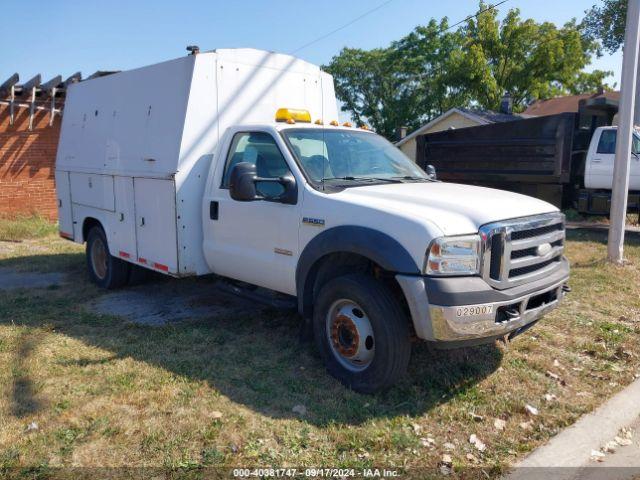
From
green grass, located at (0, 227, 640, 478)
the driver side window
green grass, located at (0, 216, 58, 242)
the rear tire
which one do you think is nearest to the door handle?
the driver side window

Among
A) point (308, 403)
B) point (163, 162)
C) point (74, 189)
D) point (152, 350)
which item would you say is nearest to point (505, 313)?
point (308, 403)

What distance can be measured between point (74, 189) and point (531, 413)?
626cm

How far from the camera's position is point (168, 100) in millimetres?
5695

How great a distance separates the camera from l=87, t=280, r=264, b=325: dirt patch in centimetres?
610

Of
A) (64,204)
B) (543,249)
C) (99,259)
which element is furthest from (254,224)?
(64,204)

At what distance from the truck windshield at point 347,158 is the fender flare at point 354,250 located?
60 centimetres

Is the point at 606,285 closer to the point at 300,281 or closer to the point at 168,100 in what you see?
the point at 300,281

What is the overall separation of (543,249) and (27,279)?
691 centimetres

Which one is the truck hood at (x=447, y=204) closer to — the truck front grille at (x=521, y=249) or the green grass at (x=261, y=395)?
the truck front grille at (x=521, y=249)

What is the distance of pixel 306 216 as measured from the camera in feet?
14.6

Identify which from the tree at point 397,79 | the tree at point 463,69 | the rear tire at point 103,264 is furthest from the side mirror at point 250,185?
the tree at point 397,79

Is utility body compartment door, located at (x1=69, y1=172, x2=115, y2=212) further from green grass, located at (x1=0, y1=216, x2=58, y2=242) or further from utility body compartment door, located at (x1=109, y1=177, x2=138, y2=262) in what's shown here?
green grass, located at (x1=0, y1=216, x2=58, y2=242)

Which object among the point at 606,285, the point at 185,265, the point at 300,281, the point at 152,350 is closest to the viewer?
the point at 300,281

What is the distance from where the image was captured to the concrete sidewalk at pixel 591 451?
10.7 ft
